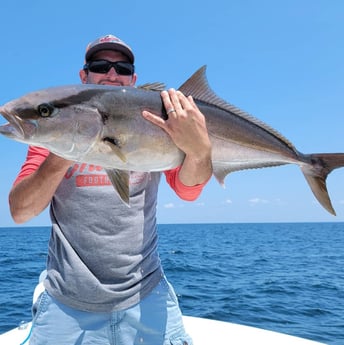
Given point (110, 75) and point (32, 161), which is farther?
point (110, 75)

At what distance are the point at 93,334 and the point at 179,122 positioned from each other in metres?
1.63

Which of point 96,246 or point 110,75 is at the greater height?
point 110,75

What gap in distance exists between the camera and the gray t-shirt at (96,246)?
279 cm

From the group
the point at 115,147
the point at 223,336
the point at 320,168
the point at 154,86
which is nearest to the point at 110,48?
the point at 154,86

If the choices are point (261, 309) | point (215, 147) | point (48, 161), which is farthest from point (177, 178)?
point (261, 309)

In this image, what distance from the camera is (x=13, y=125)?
88.8 inches

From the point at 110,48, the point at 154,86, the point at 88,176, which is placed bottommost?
the point at 88,176

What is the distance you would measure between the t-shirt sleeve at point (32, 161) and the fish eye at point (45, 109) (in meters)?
0.69

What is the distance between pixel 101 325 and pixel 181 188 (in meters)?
1.19

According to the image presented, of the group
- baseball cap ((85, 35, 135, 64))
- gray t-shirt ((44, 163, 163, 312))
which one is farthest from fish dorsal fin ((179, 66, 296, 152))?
gray t-shirt ((44, 163, 163, 312))

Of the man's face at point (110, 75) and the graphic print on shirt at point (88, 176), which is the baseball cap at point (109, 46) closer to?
the man's face at point (110, 75)

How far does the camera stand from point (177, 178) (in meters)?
3.13

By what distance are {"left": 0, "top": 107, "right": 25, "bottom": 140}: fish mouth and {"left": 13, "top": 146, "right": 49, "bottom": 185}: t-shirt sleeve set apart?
2.30ft

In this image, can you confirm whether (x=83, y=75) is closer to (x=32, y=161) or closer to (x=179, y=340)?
(x=32, y=161)
